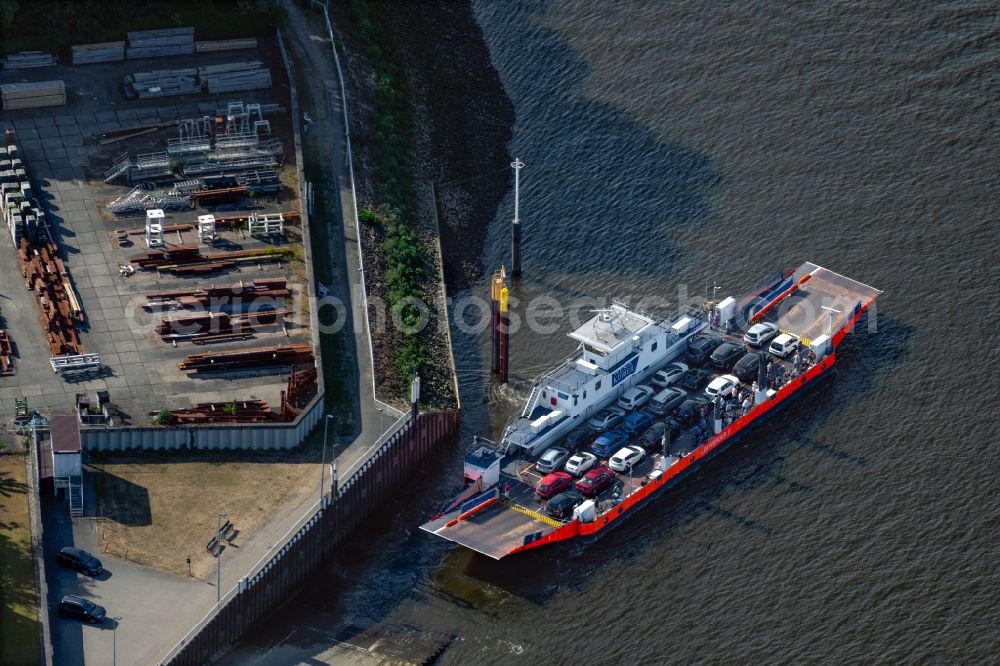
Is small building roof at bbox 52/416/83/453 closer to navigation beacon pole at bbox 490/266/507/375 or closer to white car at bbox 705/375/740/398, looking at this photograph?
navigation beacon pole at bbox 490/266/507/375

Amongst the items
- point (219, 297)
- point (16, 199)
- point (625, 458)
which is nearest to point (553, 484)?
point (625, 458)

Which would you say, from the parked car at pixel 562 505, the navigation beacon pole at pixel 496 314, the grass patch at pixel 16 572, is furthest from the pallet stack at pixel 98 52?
the parked car at pixel 562 505

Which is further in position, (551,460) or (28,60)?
(28,60)

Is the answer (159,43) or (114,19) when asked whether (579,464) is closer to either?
(159,43)

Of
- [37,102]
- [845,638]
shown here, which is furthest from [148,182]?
[845,638]

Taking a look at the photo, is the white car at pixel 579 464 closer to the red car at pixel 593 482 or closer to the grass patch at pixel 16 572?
the red car at pixel 593 482

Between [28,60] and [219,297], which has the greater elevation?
[28,60]
